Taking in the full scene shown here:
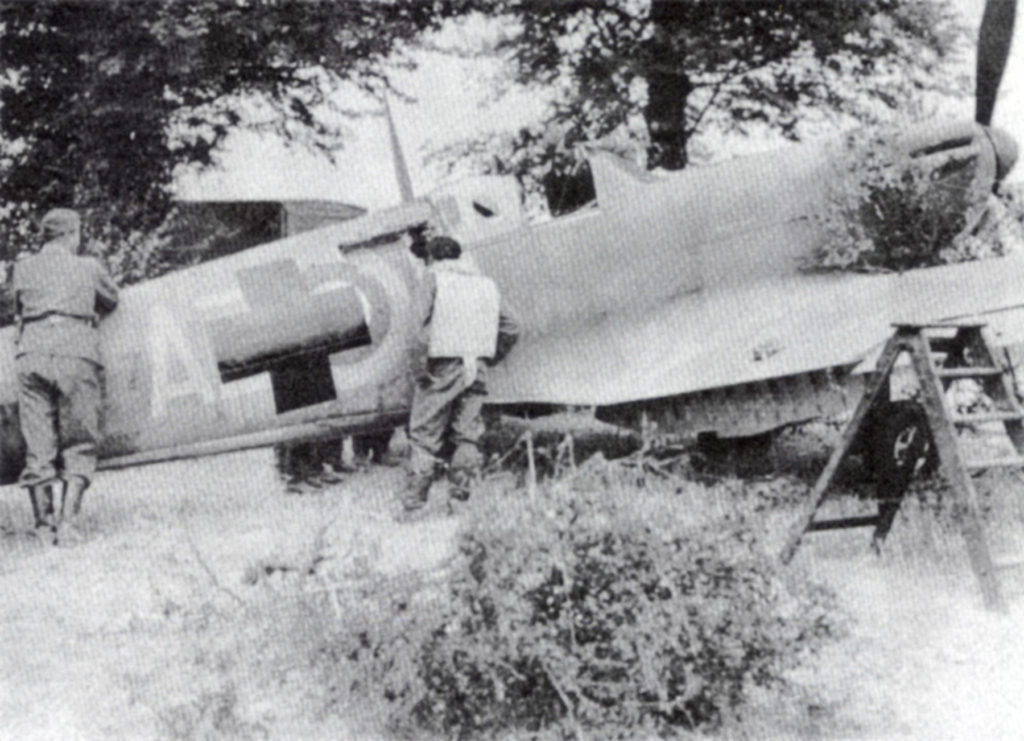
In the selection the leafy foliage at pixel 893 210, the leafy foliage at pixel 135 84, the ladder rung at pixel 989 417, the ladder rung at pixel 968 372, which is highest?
the leafy foliage at pixel 135 84

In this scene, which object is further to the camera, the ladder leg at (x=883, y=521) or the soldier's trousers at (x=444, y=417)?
the soldier's trousers at (x=444, y=417)

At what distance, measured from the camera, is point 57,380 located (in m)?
6.54

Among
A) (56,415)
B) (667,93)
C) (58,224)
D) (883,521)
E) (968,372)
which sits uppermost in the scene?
(667,93)

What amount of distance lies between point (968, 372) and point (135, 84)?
8.37m

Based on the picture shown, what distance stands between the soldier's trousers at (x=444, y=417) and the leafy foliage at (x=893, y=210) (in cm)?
233

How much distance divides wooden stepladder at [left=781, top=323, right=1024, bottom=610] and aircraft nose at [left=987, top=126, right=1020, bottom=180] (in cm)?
229

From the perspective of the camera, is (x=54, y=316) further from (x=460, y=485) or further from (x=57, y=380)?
(x=460, y=485)

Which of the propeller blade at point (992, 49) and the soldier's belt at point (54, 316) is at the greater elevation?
the propeller blade at point (992, 49)

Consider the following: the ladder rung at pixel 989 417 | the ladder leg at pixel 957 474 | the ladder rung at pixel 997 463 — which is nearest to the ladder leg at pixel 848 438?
the ladder leg at pixel 957 474

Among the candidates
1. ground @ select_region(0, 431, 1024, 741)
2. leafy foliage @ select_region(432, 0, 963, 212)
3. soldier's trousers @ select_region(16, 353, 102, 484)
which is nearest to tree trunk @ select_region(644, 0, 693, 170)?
leafy foliage @ select_region(432, 0, 963, 212)

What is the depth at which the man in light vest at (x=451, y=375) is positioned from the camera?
664 centimetres

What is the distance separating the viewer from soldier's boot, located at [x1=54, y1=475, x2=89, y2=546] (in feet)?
21.2

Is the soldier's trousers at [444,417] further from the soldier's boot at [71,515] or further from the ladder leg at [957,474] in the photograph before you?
the ladder leg at [957,474]

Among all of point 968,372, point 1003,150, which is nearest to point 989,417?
point 968,372
